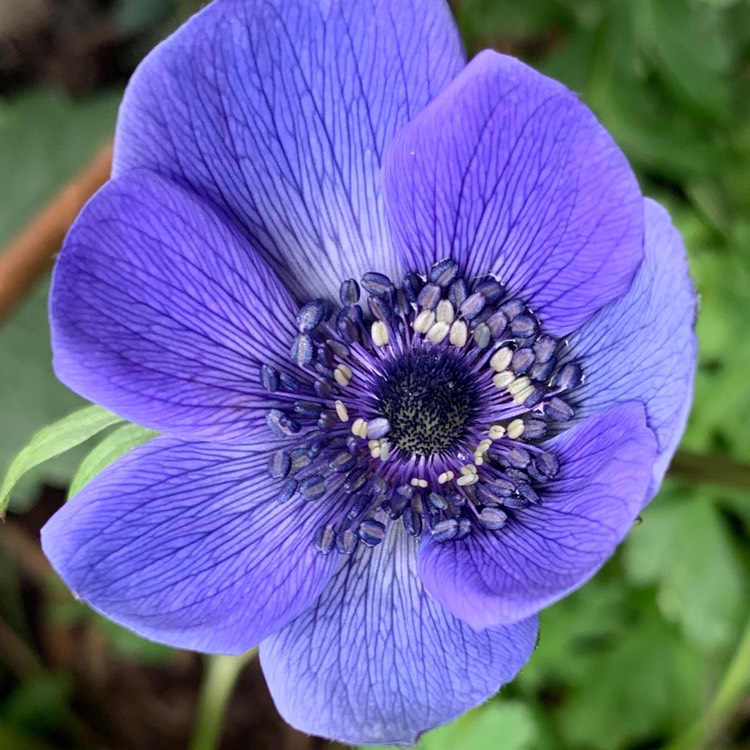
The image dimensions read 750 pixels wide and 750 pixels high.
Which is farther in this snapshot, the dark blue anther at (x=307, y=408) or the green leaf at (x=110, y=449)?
the dark blue anther at (x=307, y=408)

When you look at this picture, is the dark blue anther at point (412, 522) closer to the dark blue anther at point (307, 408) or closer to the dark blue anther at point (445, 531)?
the dark blue anther at point (445, 531)

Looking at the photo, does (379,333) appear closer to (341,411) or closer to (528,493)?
(341,411)

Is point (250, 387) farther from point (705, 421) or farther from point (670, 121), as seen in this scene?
point (670, 121)

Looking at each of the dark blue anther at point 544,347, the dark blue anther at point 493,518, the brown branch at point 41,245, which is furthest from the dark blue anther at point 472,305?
the brown branch at point 41,245

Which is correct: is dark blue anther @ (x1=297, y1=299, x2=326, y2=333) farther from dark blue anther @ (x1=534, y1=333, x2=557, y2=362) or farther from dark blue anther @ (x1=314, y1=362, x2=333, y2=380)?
dark blue anther @ (x1=534, y1=333, x2=557, y2=362)

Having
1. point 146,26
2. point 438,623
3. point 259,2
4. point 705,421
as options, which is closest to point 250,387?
point 438,623

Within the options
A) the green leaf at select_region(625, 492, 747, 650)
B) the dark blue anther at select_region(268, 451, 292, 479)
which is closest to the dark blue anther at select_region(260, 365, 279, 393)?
the dark blue anther at select_region(268, 451, 292, 479)

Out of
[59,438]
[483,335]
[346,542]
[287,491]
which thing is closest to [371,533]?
[346,542]
